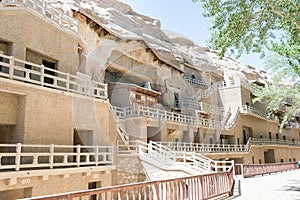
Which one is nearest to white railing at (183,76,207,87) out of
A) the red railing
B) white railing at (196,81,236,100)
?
white railing at (196,81,236,100)

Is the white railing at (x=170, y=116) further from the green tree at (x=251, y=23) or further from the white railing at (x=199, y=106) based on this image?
the green tree at (x=251, y=23)

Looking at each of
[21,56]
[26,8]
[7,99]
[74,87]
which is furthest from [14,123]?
[26,8]

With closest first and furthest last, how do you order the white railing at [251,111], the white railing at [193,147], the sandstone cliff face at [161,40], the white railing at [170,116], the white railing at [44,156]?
→ 1. the white railing at [44,156]
2. the white railing at [193,147]
3. the white railing at [170,116]
4. the white railing at [251,111]
5. the sandstone cliff face at [161,40]

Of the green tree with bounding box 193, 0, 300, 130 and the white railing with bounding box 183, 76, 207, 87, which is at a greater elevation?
the white railing with bounding box 183, 76, 207, 87

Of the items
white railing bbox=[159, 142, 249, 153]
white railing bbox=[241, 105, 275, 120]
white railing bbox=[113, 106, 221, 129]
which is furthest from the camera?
white railing bbox=[241, 105, 275, 120]

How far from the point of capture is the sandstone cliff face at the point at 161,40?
35.7 metres

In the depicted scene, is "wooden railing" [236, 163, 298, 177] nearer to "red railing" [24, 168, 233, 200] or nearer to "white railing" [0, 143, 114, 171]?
"red railing" [24, 168, 233, 200]

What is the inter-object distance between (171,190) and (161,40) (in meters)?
40.7

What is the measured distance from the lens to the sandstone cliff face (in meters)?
35.7

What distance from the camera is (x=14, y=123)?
37.5 ft

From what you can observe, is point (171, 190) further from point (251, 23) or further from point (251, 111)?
point (251, 111)

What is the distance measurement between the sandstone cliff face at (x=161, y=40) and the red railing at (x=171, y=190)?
20834 millimetres

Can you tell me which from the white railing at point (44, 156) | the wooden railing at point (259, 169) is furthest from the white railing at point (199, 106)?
the white railing at point (44, 156)

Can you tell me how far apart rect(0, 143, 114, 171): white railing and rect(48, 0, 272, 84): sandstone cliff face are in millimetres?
16745
